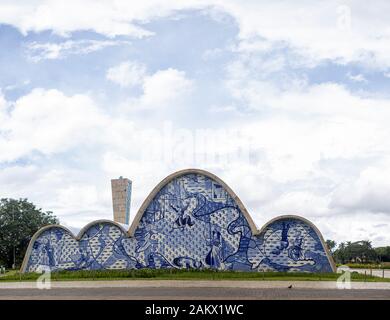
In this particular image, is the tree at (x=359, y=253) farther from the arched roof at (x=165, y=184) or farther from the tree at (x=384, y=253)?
the arched roof at (x=165, y=184)

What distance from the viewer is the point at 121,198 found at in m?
33.1

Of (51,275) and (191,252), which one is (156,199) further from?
(51,275)

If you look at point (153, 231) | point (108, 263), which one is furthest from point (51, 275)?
point (153, 231)

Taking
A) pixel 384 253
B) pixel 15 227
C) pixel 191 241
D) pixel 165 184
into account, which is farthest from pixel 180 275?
pixel 384 253

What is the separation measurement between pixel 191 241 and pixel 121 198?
269 inches

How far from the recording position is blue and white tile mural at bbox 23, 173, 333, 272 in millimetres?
27250

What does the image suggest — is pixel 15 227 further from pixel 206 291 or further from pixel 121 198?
pixel 206 291

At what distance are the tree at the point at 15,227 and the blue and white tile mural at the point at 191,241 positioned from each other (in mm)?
13497

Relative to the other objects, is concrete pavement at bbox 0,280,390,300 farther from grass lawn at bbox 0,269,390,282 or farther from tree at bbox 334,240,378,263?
tree at bbox 334,240,378,263

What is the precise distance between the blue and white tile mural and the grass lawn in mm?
1027

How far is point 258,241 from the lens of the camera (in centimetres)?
2741

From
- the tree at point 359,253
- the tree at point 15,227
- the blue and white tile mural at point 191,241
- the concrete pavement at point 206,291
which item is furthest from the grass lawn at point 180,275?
the tree at point 359,253

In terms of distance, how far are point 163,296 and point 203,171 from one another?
13006mm

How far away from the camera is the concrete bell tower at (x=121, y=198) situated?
32838 millimetres
